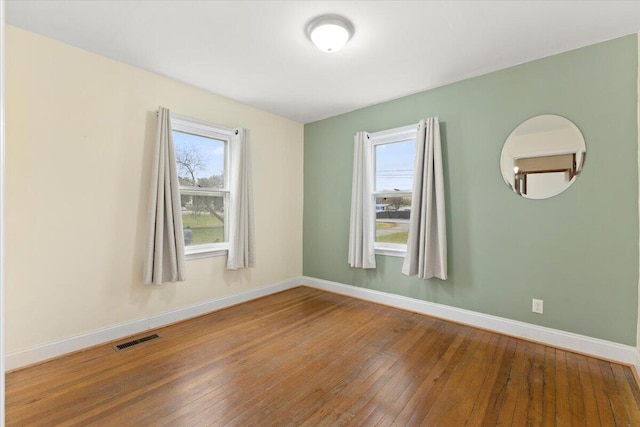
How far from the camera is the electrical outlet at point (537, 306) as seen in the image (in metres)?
2.65

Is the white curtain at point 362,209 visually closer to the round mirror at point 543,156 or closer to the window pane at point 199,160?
the round mirror at point 543,156

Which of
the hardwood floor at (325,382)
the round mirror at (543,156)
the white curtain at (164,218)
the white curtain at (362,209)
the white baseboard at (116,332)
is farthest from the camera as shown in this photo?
the white curtain at (362,209)

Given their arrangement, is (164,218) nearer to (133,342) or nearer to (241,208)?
(241,208)

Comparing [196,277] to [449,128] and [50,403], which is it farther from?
[449,128]

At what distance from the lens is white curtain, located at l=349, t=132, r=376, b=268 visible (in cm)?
377

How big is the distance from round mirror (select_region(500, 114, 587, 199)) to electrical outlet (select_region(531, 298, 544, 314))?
0.96 m

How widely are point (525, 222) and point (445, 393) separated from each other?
1774 millimetres

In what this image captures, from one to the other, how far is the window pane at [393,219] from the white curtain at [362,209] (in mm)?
93

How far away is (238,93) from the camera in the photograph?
3496 millimetres

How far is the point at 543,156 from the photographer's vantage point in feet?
8.69

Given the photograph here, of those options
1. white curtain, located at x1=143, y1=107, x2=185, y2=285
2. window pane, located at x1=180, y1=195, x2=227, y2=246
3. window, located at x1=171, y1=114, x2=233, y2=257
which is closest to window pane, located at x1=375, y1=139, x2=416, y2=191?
window, located at x1=171, y1=114, x2=233, y2=257

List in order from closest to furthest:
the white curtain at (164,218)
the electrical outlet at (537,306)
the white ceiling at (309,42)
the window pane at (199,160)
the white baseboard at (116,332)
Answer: the white ceiling at (309,42)
the white baseboard at (116,332)
the electrical outlet at (537,306)
the white curtain at (164,218)
the window pane at (199,160)

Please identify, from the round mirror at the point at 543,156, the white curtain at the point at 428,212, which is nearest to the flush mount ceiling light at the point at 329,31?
the white curtain at the point at 428,212

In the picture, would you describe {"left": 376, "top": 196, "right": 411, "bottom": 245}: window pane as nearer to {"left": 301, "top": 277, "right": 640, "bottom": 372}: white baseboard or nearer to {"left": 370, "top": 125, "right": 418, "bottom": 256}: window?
{"left": 370, "top": 125, "right": 418, "bottom": 256}: window
